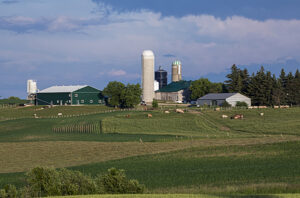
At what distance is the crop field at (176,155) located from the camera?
27.5 meters

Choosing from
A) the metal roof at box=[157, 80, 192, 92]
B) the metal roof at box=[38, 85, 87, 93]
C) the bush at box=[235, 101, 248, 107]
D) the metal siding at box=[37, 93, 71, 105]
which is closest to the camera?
the bush at box=[235, 101, 248, 107]

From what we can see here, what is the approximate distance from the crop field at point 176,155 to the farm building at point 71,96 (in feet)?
139

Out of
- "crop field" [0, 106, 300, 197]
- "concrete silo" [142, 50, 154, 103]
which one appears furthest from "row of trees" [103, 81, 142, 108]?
"crop field" [0, 106, 300, 197]

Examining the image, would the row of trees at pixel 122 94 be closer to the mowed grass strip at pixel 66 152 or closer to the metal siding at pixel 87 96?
the metal siding at pixel 87 96

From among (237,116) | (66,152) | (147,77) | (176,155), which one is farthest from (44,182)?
(147,77)

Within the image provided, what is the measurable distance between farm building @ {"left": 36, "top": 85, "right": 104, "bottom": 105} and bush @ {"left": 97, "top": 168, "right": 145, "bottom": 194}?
107 meters

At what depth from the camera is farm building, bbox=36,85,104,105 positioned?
425ft

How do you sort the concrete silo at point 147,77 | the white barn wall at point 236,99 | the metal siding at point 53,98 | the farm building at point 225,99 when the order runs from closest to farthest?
the white barn wall at point 236,99
the farm building at point 225,99
the metal siding at point 53,98
the concrete silo at point 147,77

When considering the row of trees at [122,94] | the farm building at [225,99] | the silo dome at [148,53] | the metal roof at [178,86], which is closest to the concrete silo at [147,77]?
the silo dome at [148,53]

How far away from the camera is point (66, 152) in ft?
158

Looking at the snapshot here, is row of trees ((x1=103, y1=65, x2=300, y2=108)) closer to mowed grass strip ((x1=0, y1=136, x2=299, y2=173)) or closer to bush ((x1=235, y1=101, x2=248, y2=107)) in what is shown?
bush ((x1=235, y1=101, x2=248, y2=107))

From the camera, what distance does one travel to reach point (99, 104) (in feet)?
434

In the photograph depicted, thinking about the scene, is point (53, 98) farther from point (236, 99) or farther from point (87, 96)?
point (236, 99)

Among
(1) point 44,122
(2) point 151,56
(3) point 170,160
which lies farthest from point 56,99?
(3) point 170,160
